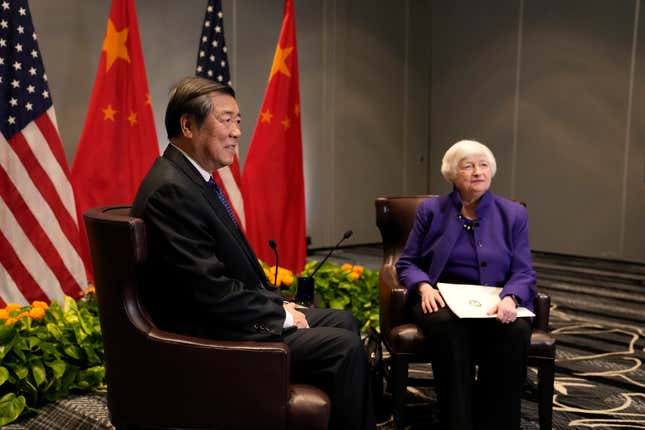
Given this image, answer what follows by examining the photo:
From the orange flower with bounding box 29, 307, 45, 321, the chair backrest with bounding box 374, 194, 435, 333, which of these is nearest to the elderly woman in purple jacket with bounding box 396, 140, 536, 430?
the chair backrest with bounding box 374, 194, 435, 333

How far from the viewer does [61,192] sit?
369 centimetres

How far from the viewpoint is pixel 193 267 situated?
1.60m

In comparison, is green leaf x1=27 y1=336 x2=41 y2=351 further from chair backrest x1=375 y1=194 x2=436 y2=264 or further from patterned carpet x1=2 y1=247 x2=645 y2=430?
chair backrest x1=375 y1=194 x2=436 y2=264

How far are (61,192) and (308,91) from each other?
390 cm

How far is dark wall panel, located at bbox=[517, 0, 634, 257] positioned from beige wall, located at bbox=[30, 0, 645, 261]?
0.04ft

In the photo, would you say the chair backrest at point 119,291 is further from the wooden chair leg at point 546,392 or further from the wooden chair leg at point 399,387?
the wooden chair leg at point 546,392

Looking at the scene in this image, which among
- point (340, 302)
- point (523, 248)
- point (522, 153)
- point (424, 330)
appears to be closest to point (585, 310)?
point (340, 302)

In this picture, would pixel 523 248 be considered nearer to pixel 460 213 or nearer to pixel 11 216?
pixel 460 213

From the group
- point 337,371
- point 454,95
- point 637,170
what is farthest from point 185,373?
point 454,95

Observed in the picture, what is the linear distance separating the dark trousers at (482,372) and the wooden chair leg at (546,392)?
0.13 metres

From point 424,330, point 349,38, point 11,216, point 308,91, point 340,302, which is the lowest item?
point 340,302

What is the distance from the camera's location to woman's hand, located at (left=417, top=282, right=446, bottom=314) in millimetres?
2328

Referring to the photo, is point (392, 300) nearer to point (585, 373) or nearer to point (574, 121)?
point (585, 373)

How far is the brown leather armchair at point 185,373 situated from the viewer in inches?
62.0
